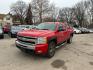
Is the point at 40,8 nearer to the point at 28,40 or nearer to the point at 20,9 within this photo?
the point at 20,9

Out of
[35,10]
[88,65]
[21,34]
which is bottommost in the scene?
[88,65]

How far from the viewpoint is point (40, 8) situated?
4381 centimetres

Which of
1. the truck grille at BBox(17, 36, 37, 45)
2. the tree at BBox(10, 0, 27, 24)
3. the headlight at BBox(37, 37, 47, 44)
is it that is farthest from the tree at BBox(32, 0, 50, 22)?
the headlight at BBox(37, 37, 47, 44)

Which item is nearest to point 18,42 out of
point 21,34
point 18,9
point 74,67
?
point 21,34

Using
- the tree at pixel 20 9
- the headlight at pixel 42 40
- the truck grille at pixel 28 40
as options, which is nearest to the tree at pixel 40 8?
the tree at pixel 20 9

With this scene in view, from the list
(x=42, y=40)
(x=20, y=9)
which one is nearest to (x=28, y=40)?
(x=42, y=40)

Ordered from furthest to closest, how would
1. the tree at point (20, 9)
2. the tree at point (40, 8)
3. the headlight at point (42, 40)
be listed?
the tree at point (20, 9) → the tree at point (40, 8) → the headlight at point (42, 40)

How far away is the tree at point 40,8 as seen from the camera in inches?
1721

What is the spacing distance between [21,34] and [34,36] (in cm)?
86

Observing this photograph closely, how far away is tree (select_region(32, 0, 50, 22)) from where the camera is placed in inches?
1721

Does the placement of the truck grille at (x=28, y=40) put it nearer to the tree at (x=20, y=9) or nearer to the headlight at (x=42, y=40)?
the headlight at (x=42, y=40)

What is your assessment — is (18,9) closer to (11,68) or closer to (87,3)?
(87,3)

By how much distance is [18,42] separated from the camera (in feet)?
20.9

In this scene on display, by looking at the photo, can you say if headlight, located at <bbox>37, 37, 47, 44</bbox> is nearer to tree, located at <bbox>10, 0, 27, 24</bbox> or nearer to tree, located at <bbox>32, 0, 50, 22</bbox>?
tree, located at <bbox>32, 0, 50, 22</bbox>
